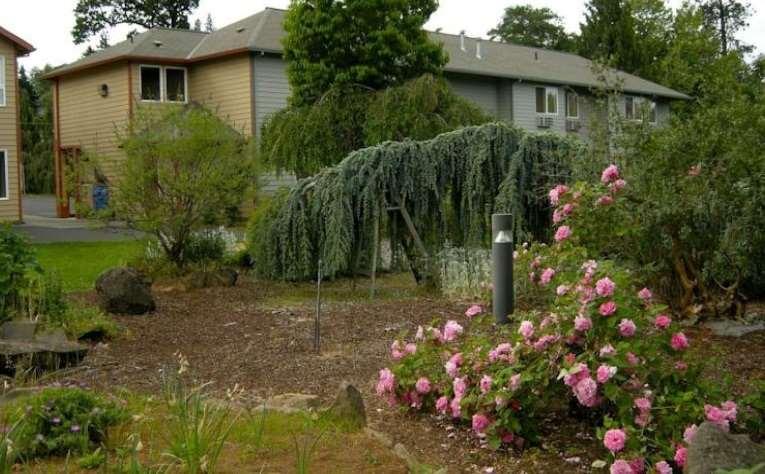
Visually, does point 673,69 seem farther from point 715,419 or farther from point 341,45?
point 715,419

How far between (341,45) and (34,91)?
50.0 metres

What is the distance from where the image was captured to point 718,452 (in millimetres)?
3059

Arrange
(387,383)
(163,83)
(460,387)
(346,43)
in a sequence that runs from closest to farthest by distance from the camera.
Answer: (460,387) → (387,383) → (346,43) → (163,83)

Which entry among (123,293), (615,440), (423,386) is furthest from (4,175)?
(615,440)

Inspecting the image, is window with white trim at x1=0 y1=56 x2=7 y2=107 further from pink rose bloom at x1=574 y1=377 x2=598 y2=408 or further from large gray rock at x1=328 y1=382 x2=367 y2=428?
pink rose bloom at x1=574 y1=377 x2=598 y2=408

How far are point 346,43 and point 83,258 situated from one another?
8379mm

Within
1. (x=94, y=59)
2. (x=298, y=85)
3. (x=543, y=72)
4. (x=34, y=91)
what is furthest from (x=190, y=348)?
(x=34, y=91)

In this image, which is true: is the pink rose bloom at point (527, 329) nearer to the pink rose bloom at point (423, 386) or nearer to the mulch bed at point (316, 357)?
the mulch bed at point (316, 357)

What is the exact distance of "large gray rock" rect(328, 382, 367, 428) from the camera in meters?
4.52

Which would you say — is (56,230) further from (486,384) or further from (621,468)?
(621,468)

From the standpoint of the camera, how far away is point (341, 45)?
2130 cm

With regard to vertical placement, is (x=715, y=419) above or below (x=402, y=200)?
below

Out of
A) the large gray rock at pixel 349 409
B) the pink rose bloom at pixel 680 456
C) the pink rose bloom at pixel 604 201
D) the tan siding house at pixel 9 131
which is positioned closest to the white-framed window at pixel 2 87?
the tan siding house at pixel 9 131

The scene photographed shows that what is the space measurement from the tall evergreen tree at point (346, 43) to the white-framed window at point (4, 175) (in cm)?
973
